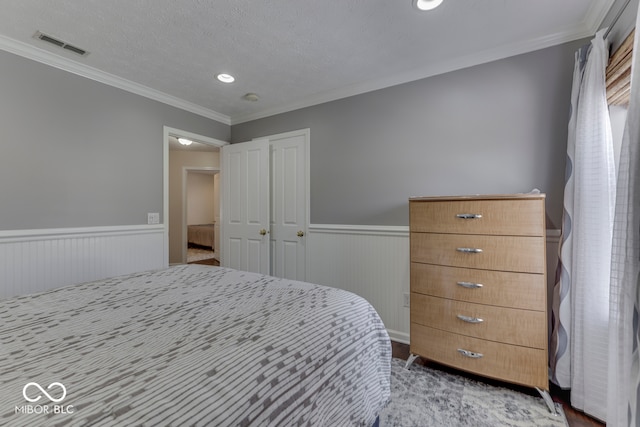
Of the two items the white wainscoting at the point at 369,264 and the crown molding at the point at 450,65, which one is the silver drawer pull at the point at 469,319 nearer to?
the white wainscoting at the point at 369,264

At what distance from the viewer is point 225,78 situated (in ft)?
8.28

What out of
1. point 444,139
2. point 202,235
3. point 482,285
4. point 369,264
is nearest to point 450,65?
point 444,139

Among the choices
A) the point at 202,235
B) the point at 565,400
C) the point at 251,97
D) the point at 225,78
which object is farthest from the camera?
the point at 202,235

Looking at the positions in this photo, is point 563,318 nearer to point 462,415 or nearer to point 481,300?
point 481,300

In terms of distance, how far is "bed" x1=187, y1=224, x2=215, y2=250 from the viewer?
7191 millimetres

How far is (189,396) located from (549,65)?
2.77 metres

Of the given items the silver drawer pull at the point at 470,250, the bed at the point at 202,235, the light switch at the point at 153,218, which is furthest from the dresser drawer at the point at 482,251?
the bed at the point at 202,235

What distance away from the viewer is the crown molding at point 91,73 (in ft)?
6.49

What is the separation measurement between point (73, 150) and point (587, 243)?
370 cm

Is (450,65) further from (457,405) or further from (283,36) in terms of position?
(457,405)

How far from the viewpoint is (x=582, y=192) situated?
1617mm

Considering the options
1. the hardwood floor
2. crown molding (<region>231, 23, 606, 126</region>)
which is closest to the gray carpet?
the hardwood floor

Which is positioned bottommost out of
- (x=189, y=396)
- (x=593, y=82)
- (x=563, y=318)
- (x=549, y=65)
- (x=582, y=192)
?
(x=563, y=318)

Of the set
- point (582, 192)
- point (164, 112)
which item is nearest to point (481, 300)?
point (582, 192)
